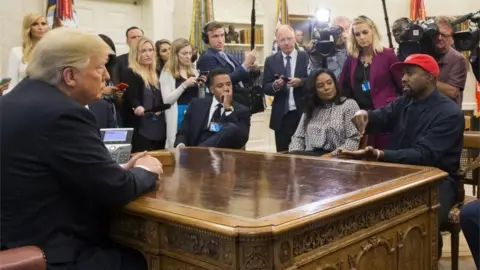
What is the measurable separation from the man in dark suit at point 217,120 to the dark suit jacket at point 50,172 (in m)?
1.93

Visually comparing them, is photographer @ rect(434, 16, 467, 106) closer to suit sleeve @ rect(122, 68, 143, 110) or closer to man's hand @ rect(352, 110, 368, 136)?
man's hand @ rect(352, 110, 368, 136)

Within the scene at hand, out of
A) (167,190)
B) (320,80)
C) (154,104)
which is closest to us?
(167,190)

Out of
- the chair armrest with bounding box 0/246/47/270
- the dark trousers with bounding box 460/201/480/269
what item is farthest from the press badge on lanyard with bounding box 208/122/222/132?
the chair armrest with bounding box 0/246/47/270

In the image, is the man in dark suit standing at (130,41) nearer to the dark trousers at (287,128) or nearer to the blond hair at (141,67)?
the blond hair at (141,67)

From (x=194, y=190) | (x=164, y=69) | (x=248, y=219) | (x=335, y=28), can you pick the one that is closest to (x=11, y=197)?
(x=194, y=190)

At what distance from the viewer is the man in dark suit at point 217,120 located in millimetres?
3633

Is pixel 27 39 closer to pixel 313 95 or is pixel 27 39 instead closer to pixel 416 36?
pixel 313 95

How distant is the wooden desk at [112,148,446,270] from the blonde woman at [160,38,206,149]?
190 cm

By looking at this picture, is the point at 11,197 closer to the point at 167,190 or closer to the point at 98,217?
the point at 98,217

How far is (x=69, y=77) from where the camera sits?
1762 millimetres

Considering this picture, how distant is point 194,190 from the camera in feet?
6.28

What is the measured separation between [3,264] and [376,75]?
2.75 metres

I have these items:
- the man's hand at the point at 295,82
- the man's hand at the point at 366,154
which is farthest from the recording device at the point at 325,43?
the man's hand at the point at 366,154

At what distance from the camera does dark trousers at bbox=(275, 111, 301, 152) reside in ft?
13.7
